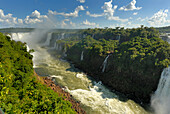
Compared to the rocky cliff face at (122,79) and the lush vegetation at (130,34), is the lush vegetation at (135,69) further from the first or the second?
the lush vegetation at (130,34)

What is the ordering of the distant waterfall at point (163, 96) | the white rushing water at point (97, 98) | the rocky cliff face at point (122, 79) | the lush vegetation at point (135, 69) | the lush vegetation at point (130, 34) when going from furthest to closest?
the lush vegetation at point (130, 34) < the rocky cliff face at point (122, 79) < the lush vegetation at point (135, 69) < the white rushing water at point (97, 98) < the distant waterfall at point (163, 96)

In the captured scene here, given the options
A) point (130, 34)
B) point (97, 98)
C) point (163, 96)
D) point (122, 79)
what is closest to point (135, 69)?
point (122, 79)

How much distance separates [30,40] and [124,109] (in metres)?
117

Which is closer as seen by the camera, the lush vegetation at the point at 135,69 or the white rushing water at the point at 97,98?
the white rushing water at the point at 97,98

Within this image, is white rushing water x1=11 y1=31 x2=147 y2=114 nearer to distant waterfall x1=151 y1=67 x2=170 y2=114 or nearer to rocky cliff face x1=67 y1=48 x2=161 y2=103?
rocky cliff face x1=67 y1=48 x2=161 y2=103

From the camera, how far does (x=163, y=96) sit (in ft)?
63.8

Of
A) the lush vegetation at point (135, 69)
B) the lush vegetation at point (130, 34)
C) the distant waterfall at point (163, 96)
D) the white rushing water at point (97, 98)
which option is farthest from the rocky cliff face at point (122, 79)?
the lush vegetation at point (130, 34)

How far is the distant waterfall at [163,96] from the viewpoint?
733 inches

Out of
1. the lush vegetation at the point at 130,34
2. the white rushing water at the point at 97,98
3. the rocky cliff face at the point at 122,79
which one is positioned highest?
the lush vegetation at the point at 130,34

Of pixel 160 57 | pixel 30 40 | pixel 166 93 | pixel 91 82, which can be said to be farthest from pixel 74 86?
pixel 30 40

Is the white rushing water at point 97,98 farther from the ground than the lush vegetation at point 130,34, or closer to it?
closer to it

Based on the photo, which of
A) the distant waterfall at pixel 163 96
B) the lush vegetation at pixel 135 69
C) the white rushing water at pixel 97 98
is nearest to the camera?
the distant waterfall at pixel 163 96

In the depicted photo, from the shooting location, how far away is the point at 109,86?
27281 millimetres

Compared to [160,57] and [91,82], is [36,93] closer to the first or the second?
[91,82]
